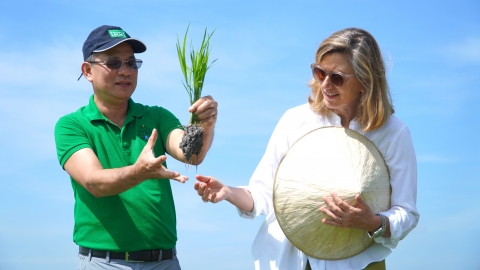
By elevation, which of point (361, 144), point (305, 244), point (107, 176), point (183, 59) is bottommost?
point (305, 244)

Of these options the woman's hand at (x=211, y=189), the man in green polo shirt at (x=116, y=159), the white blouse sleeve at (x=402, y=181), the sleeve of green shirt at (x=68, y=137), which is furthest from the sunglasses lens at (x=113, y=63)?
the white blouse sleeve at (x=402, y=181)

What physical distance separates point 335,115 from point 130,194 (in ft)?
4.90

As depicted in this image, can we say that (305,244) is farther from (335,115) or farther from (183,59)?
(183,59)

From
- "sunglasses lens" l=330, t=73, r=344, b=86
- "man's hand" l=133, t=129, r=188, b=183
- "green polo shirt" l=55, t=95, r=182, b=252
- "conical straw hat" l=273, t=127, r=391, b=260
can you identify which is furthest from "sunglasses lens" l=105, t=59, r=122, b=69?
"sunglasses lens" l=330, t=73, r=344, b=86

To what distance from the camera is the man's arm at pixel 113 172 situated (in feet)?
11.9

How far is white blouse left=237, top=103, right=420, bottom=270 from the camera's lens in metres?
3.69

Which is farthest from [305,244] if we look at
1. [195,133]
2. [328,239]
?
[195,133]

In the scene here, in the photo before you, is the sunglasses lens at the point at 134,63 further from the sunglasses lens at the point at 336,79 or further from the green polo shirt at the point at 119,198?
the sunglasses lens at the point at 336,79

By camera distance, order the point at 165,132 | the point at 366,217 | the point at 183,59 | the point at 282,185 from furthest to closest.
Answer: the point at 165,132
the point at 183,59
the point at 282,185
the point at 366,217

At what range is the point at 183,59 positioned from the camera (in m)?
4.12

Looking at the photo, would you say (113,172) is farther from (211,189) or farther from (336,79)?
(336,79)

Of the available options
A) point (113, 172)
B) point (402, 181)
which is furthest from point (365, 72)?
point (113, 172)

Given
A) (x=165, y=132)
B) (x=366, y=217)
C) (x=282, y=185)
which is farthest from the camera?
(x=165, y=132)

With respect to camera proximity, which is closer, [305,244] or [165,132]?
[305,244]
